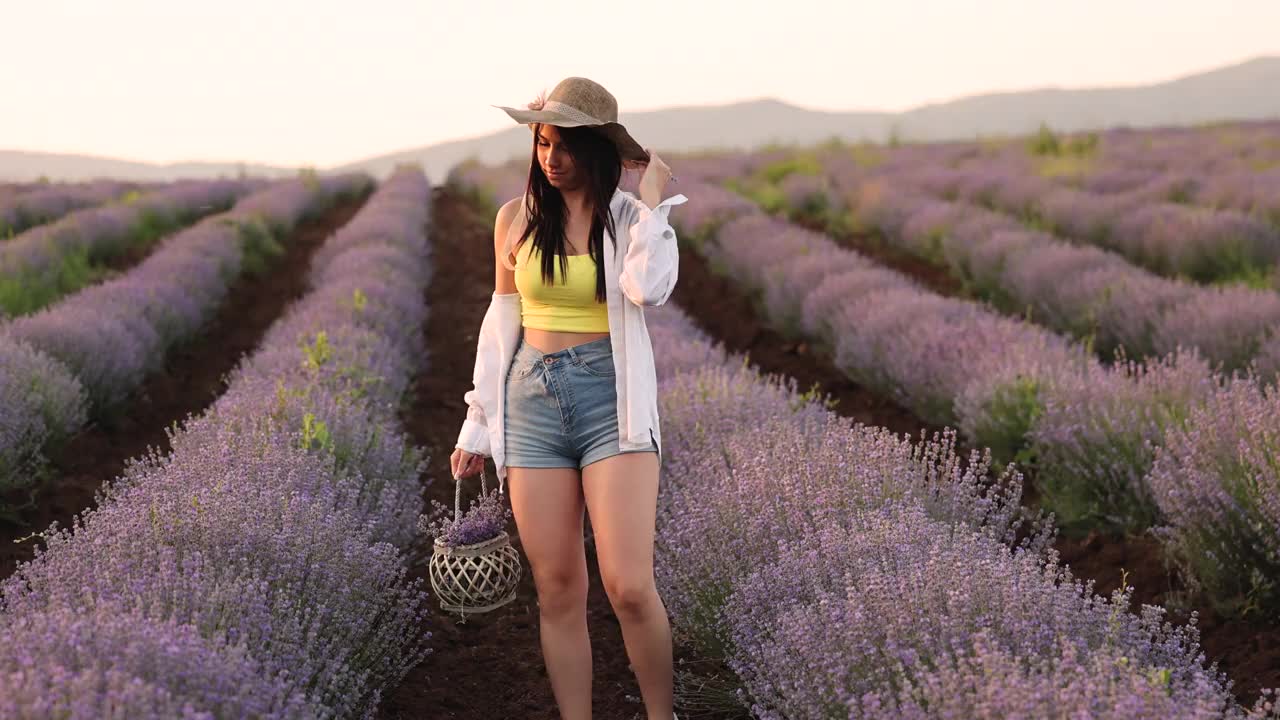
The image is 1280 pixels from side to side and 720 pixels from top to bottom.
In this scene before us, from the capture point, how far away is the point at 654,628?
259 centimetres

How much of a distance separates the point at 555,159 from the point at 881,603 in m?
1.25

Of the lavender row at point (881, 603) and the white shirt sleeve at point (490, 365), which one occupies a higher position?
the white shirt sleeve at point (490, 365)

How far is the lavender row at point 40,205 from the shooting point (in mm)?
14703

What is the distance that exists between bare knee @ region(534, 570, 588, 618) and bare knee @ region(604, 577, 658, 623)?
117 mm

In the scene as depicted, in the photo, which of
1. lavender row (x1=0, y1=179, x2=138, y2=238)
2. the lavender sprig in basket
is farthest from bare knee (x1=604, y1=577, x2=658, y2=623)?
lavender row (x1=0, y1=179, x2=138, y2=238)

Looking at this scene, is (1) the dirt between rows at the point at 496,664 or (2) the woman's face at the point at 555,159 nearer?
(2) the woman's face at the point at 555,159

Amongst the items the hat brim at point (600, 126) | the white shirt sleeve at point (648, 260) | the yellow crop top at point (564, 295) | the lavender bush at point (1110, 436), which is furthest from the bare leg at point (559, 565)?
the lavender bush at point (1110, 436)

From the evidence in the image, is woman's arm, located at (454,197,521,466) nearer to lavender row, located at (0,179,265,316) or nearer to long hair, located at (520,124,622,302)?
long hair, located at (520,124,622,302)

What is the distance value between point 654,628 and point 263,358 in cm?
392

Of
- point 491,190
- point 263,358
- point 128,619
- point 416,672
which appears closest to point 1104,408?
point 416,672

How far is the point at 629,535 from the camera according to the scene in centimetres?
249

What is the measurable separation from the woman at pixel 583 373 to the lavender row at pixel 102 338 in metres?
3.32

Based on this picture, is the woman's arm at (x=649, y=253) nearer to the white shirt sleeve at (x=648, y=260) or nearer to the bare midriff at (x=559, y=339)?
the white shirt sleeve at (x=648, y=260)

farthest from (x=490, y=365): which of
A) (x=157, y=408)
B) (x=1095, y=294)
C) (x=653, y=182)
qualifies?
(x=1095, y=294)
